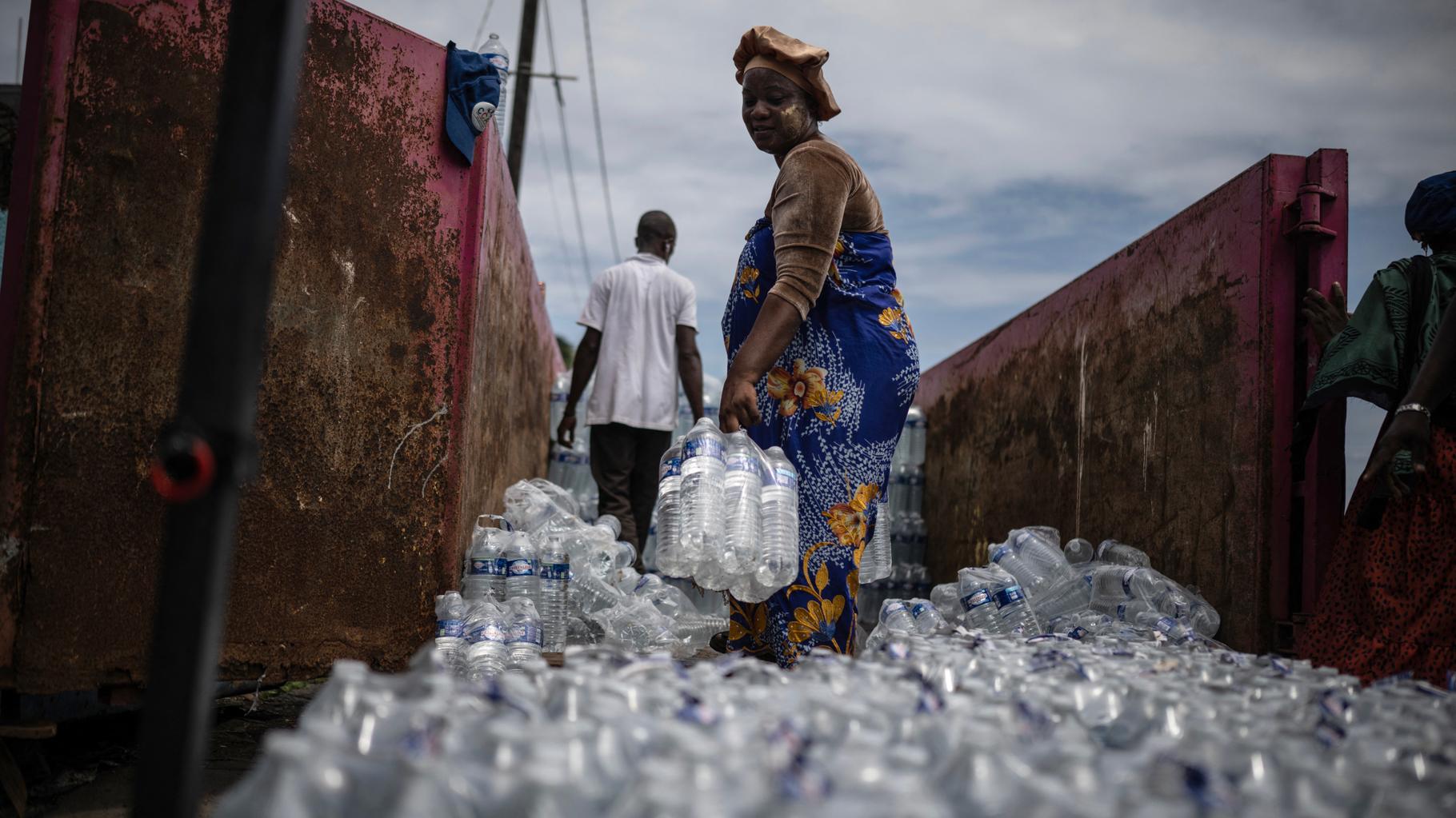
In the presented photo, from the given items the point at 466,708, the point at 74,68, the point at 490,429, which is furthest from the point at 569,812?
the point at 490,429

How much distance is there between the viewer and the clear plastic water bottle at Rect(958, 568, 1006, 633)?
3.95 m

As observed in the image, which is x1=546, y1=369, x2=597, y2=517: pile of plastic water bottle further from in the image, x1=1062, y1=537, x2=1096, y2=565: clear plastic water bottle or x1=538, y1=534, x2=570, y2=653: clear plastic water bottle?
x1=1062, y1=537, x2=1096, y2=565: clear plastic water bottle

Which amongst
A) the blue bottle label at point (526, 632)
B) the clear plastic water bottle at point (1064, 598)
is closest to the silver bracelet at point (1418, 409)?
the clear plastic water bottle at point (1064, 598)

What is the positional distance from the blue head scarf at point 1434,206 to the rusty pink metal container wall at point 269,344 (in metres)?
2.94

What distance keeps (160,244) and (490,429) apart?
1.92 meters

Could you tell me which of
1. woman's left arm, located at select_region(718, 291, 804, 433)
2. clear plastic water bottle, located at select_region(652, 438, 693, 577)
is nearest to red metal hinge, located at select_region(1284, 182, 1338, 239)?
woman's left arm, located at select_region(718, 291, 804, 433)

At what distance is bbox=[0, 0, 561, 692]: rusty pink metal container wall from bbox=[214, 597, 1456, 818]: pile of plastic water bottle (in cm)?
182

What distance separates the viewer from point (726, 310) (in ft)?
10.2

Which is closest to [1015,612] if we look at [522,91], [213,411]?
[213,411]

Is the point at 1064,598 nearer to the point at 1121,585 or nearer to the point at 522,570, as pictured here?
the point at 1121,585

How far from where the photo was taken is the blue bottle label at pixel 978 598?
3990 millimetres

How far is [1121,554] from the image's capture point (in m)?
4.20

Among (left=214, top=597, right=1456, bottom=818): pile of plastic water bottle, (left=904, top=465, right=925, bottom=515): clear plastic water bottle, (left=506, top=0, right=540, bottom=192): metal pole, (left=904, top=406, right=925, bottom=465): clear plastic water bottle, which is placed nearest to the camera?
(left=214, top=597, right=1456, bottom=818): pile of plastic water bottle

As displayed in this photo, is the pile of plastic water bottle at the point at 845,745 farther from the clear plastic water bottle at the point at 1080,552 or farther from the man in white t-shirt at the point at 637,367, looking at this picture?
the man in white t-shirt at the point at 637,367
